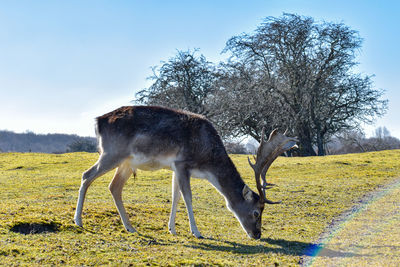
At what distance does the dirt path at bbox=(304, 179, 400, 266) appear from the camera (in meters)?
7.45

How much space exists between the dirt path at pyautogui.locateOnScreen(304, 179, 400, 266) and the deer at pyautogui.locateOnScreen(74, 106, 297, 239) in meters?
1.67

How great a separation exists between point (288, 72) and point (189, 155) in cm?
3408

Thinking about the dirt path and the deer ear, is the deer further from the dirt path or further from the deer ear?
the dirt path

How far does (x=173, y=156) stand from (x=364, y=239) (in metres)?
4.49

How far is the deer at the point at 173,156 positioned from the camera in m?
8.88

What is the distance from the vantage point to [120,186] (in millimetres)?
9547

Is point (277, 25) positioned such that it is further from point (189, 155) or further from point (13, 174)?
point (189, 155)

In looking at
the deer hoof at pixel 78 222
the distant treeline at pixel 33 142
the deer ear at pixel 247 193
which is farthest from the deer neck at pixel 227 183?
the distant treeline at pixel 33 142

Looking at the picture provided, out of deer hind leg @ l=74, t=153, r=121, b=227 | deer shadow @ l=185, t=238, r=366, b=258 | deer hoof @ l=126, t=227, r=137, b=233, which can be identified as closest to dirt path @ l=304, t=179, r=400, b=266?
deer shadow @ l=185, t=238, r=366, b=258

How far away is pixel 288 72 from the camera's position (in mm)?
41375

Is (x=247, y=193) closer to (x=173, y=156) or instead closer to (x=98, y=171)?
(x=173, y=156)

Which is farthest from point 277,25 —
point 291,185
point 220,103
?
point 291,185

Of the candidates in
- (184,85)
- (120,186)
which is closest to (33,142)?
(184,85)

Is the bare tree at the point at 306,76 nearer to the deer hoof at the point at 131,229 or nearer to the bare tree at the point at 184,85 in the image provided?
the bare tree at the point at 184,85
